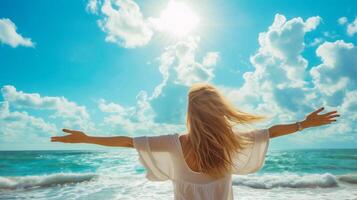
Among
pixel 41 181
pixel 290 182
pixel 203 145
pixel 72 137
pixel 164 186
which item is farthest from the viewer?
pixel 41 181

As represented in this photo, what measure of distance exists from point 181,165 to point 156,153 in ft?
0.57

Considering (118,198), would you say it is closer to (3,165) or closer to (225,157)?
(225,157)

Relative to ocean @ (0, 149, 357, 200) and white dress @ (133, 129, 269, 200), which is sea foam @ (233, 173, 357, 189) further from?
white dress @ (133, 129, 269, 200)

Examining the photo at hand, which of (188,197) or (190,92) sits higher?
(190,92)

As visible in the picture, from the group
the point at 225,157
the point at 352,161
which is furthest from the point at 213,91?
the point at 352,161

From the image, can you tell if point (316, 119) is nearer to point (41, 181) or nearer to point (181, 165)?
point (181, 165)

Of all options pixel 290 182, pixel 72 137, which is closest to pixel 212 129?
pixel 72 137

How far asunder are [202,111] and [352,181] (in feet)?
46.0

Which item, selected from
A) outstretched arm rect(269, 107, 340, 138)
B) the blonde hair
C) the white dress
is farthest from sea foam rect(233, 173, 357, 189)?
the blonde hair

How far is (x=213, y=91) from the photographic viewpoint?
2123 mm

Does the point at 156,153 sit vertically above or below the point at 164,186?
above

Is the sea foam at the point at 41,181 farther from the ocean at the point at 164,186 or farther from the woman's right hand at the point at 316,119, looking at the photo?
the woman's right hand at the point at 316,119

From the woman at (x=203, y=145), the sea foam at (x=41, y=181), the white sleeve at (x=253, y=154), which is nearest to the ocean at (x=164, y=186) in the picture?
the sea foam at (x=41, y=181)

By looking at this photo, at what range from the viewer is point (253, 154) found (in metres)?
2.28
